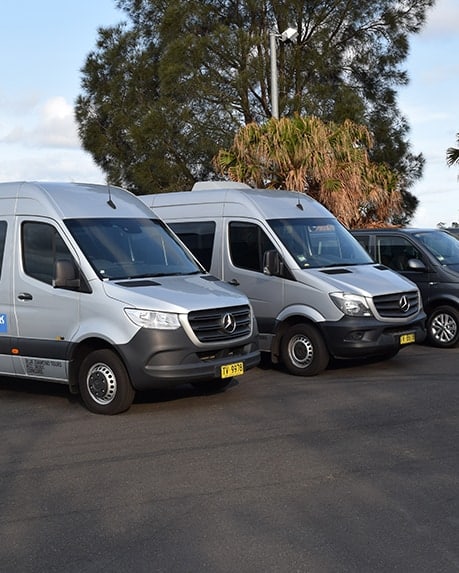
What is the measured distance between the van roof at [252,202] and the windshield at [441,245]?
6.59 feet

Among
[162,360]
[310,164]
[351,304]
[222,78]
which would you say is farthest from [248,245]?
[222,78]

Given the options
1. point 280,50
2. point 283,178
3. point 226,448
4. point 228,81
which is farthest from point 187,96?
point 226,448

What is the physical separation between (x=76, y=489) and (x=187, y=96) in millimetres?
33215

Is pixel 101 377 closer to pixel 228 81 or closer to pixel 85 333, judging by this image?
pixel 85 333

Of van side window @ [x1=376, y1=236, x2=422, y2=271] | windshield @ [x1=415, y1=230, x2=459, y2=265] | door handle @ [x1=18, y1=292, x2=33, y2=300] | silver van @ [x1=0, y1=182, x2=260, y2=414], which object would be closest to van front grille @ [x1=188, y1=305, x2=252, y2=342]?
silver van @ [x1=0, y1=182, x2=260, y2=414]

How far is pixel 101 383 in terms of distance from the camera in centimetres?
934

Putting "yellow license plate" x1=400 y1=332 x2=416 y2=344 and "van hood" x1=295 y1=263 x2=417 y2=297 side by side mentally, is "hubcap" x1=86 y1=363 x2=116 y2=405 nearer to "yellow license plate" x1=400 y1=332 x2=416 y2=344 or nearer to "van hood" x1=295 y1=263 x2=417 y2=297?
"van hood" x1=295 y1=263 x2=417 y2=297

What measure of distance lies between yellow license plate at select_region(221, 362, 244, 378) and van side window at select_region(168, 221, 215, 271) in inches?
132

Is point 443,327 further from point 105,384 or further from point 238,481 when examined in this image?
point 238,481

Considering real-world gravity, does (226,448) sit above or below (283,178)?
below

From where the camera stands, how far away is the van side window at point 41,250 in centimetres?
985

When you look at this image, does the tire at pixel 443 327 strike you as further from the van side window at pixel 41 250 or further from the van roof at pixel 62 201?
the van side window at pixel 41 250

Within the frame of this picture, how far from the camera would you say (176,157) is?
39719 mm

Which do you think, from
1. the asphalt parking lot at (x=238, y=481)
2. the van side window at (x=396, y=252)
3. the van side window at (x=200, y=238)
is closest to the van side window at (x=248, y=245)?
the van side window at (x=200, y=238)
